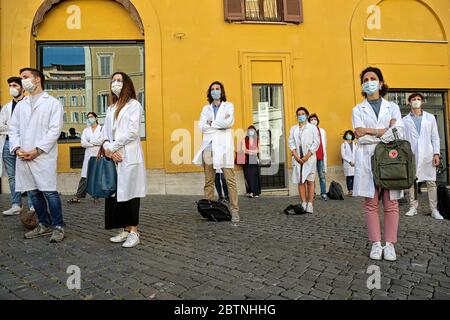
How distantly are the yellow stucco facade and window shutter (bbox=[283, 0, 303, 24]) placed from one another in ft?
0.57

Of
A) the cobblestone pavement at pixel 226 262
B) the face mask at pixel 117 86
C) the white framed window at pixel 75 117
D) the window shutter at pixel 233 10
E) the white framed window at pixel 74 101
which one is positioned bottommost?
the cobblestone pavement at pixel 226 262

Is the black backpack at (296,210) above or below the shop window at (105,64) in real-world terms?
below

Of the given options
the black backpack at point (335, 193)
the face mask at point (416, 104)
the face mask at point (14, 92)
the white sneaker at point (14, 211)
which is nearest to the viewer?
the face mask at point (14, 92)

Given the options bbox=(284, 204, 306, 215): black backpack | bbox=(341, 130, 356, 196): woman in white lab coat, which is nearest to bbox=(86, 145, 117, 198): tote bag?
bbox=(284, 204, 306, 215): black backpack

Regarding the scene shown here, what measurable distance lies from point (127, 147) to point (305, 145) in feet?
13.2

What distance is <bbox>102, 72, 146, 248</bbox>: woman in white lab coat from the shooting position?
14.2 ft

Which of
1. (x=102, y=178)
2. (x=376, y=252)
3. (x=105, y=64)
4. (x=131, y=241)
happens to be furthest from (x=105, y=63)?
(x=376, y=252)

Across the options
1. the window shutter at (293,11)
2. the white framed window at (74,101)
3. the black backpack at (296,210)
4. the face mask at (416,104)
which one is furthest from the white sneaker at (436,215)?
the white framed window at (74,101)

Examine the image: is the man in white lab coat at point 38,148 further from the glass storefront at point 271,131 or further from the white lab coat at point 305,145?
the glass storefront at point 271,131

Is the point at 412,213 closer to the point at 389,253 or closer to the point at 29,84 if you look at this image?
the point at 389,253

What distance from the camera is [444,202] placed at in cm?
662

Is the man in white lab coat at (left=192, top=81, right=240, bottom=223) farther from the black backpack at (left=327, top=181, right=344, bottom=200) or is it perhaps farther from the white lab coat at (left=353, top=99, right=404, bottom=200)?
the black backpack at (left=327, top=181, right=344, bottom=200)

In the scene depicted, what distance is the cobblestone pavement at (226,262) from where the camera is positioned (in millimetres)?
3027

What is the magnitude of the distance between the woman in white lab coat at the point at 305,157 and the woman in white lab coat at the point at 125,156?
3.76 m
